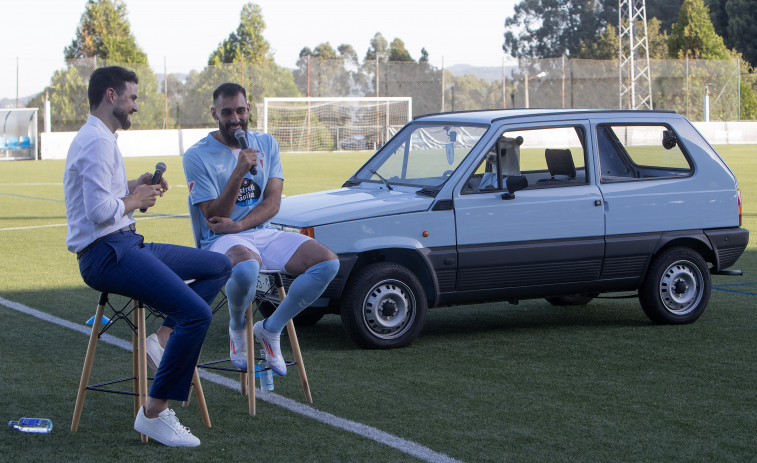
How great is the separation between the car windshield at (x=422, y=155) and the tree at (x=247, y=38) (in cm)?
5606

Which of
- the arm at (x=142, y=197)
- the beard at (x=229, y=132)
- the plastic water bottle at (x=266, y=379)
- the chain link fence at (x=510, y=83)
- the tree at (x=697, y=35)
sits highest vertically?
the tree at (x=697, y=35)

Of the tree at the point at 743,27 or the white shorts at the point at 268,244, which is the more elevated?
the tree at the point at 743,27

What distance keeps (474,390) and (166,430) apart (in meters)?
1.94

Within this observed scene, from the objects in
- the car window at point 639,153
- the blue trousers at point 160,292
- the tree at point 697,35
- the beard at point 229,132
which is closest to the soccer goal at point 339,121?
the tree at point 697,35

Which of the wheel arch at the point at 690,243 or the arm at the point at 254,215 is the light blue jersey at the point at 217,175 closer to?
the arm at the point at 254,215

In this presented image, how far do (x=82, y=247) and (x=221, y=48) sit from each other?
60.2m

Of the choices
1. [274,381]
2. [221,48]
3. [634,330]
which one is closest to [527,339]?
[634,330]

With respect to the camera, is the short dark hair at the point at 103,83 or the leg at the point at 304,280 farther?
the leg at the point at 304,280

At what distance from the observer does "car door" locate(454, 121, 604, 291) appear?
734cm

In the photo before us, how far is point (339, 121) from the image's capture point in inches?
1945

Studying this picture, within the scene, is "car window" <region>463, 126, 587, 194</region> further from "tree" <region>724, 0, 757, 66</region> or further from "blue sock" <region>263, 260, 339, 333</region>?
"tree" <region>724, 0, 757, 66</region>

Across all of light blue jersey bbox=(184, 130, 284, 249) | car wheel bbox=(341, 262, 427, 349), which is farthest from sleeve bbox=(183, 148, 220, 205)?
car wheel bbox=(341, 262, 427, 349)

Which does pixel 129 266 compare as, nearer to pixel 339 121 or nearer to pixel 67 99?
pixel 67 99

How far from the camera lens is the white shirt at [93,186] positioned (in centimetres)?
463
